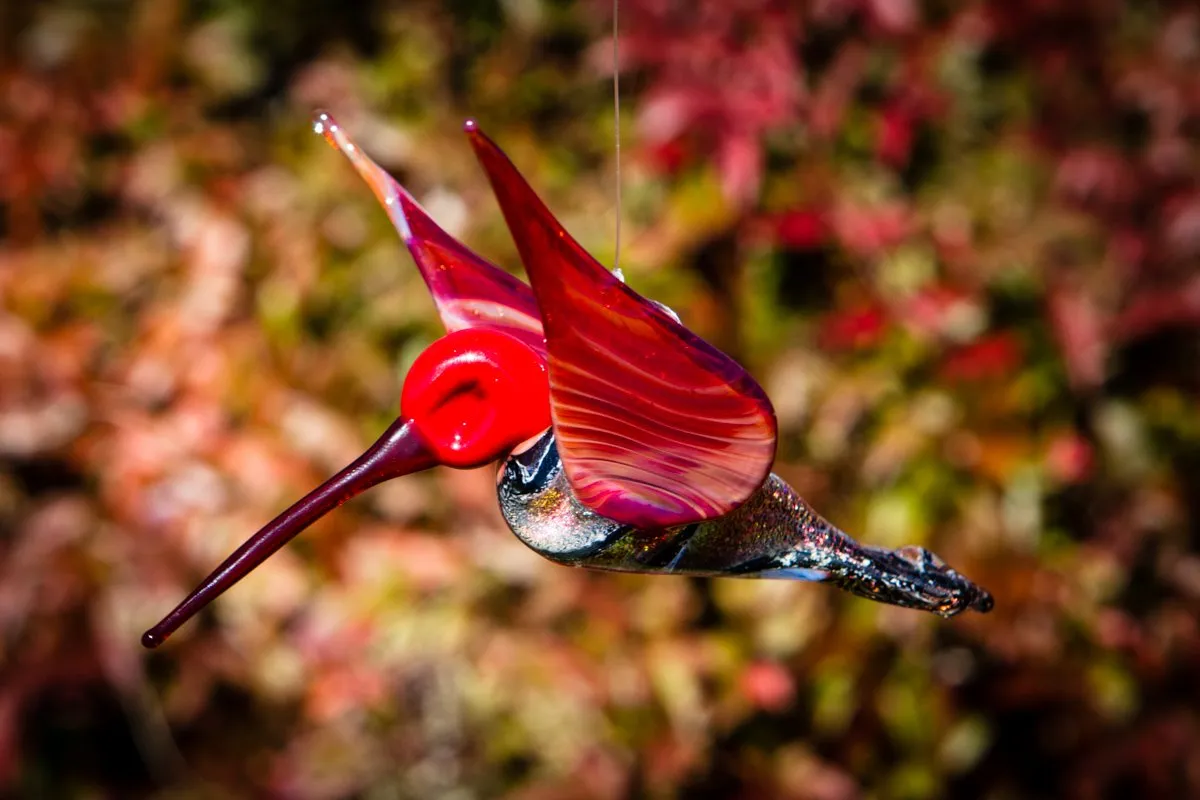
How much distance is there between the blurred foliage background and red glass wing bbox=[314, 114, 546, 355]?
864 mm

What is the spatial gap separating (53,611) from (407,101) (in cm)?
73

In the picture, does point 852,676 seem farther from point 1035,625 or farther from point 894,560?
point 894,560

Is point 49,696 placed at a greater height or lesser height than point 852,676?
greater

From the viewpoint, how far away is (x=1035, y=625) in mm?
1457

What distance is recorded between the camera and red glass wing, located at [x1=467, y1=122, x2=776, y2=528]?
0.36 metres

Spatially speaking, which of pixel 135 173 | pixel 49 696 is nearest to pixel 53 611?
pixel 49 696

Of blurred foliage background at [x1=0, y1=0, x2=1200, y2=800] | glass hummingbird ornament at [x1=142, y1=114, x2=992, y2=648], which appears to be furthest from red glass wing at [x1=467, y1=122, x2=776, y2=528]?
blurred foliage background at [x1=0, y1=0, x2=1200, y2=800]

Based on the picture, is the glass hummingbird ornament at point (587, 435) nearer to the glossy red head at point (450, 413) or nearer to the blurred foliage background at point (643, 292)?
the glossy red head at point (450, 413)

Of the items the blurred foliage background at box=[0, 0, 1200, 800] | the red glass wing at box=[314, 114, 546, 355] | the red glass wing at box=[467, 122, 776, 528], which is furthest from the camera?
the blurred foliage background at box=[0, 0, 1200, 800]

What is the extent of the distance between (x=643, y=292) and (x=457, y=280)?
857 mm

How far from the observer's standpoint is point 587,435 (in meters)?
0.39

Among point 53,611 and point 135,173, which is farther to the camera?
point 135,173

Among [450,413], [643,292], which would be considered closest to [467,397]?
[450,413]

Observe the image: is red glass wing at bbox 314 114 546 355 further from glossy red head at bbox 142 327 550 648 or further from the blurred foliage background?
the blurred foliage background
